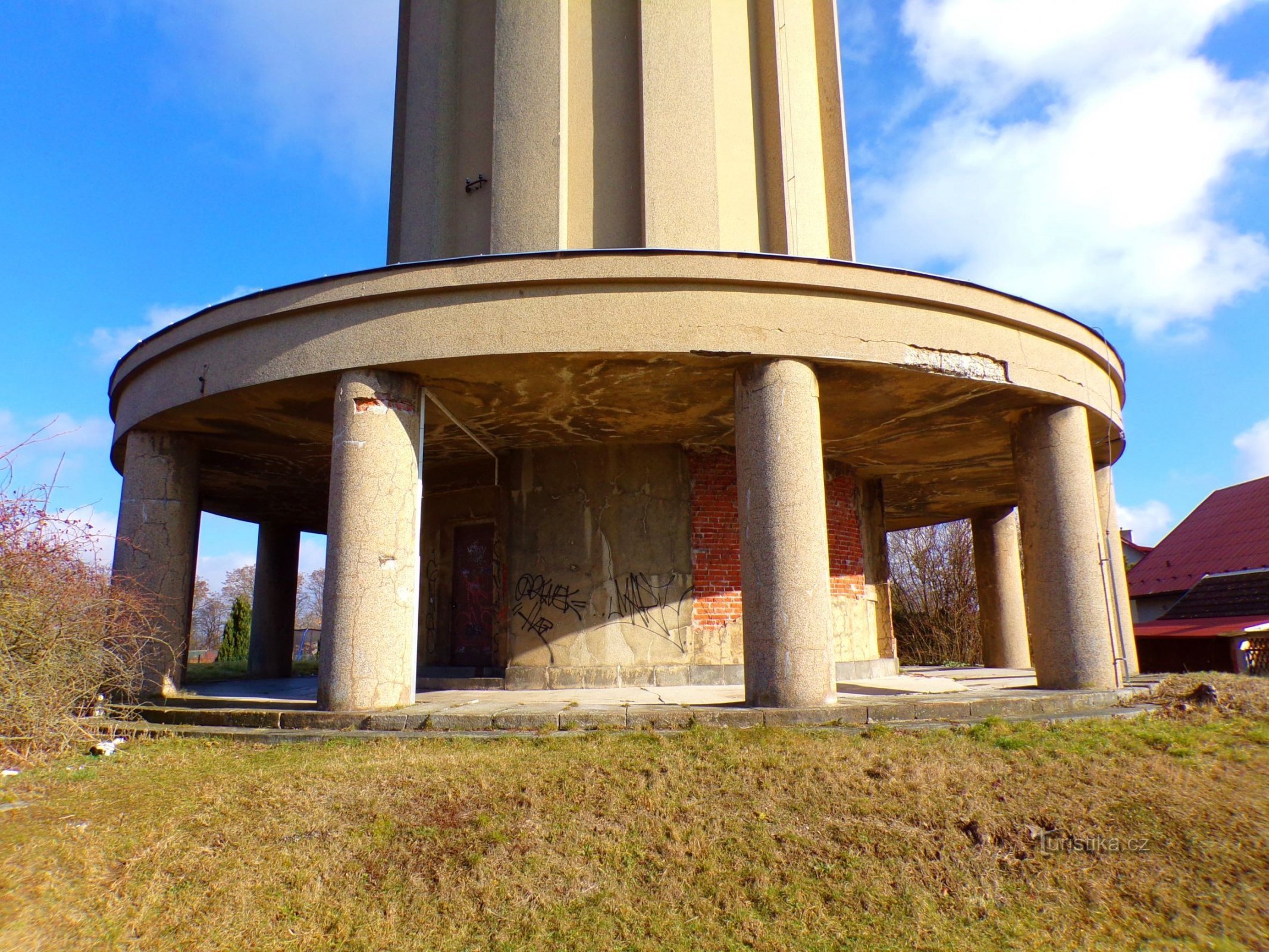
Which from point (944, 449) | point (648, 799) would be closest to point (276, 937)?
point (648, 799)

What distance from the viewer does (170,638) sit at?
9008 millimetres

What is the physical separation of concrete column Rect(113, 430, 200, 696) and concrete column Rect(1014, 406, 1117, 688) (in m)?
8.97

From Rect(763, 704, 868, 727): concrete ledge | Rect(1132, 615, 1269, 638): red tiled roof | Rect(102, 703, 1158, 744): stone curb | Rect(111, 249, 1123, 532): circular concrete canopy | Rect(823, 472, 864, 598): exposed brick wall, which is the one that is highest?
Rect(111, 249, 1123, 532): circular concrete canopy

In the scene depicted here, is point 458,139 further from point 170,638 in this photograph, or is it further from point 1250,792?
point 1250,792

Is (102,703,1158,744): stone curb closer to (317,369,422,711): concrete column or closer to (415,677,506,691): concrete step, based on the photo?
(317,369,422,711): concrete column

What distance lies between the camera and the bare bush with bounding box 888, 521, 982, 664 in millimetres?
25203

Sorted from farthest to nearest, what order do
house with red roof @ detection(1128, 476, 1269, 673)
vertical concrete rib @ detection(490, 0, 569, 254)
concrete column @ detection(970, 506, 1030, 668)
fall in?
house with red roof @ detection(1128, 476, 1269, 673) → concrete column @ detection(970, 506, 1030, 668) → vertical concrete rib @ detection(490, 0, 569, 254)

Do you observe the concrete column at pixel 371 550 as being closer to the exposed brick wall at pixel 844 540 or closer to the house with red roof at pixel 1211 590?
the exposed brick wall at pixel 844 540

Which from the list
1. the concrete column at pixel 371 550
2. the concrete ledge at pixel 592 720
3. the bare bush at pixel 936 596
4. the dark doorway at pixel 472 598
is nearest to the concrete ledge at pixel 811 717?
the concrete ledge at pixel 592 720

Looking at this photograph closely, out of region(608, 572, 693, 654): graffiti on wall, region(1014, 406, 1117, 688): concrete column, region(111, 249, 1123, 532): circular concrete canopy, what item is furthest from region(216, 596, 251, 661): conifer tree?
region(1014, 406, 1117, 688): concrete column

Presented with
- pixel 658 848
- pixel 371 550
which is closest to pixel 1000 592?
pixel 371 550

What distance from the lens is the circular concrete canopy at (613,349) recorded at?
736 centimetres

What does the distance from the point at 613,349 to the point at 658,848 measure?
4141mm

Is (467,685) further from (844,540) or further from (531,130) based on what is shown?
(531,130)
